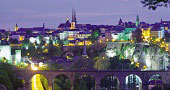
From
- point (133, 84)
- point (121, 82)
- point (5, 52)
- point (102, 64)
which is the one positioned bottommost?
point (133, 84)

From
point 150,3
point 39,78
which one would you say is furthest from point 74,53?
point 150,3

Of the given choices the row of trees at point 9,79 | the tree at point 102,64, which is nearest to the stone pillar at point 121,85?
the row of trees at point 9,79

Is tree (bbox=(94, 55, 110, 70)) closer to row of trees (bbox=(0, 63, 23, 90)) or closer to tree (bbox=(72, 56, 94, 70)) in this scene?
tree (bbox=(72, 56, 94, 70))

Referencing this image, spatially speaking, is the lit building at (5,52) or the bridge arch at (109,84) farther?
the lit building at (5,52)

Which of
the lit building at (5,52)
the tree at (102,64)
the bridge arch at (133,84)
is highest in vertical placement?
the lit building at (5,52)

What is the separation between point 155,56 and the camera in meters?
49.2

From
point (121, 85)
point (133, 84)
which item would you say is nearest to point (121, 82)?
point (121, 85)

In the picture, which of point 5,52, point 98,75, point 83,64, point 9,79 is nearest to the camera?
point 9,79

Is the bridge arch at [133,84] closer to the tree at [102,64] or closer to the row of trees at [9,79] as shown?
the tree at [102,64]

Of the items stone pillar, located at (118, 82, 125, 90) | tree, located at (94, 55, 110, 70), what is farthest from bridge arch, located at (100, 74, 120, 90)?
tree, located at (94, 55, 110, 70)

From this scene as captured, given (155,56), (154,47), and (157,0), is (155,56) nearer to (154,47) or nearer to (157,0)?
(154,47)

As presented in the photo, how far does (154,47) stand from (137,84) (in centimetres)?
979

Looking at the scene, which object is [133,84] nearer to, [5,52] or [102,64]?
[102,64]

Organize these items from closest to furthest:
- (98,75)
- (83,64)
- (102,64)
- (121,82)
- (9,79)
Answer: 1. (9,79)
2. (121,82)
3. (98,75)
4. (102,64)
5. (83,64)
